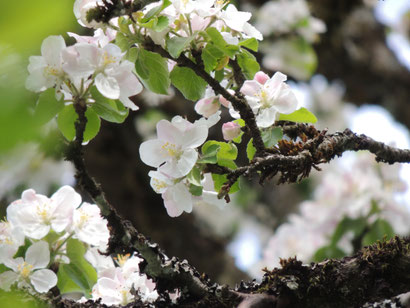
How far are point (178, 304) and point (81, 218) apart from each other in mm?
330

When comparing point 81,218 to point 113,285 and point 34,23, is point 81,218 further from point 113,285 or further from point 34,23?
point 34,23

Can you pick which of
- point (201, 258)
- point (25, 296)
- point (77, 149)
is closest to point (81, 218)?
point (25, 296)

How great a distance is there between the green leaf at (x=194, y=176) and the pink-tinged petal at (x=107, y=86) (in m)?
0.17

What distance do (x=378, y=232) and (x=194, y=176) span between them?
154cm

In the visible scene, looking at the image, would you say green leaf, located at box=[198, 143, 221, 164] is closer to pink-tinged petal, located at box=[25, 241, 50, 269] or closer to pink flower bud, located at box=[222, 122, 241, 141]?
pink flower bud, located at box=[222, 122, 241, 141]

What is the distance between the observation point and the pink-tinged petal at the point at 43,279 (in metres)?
1.14

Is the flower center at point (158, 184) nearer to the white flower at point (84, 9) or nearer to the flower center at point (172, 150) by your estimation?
the flower center at point (172, 150)

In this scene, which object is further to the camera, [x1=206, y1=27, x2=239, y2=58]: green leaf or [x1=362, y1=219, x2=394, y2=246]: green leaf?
[x1=362, y1=219, x2=394, y2=246]: green leaf

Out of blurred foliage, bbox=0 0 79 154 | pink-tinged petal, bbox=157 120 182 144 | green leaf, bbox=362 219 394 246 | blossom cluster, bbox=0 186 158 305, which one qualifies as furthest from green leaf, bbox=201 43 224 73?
green leaf, bbox=362 219 394 246

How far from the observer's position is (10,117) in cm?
32

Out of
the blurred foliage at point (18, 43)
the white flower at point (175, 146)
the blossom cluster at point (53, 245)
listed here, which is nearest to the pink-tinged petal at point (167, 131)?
the white flower at point (175, 146)

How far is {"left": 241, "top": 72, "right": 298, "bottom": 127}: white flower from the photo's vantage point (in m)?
1.06

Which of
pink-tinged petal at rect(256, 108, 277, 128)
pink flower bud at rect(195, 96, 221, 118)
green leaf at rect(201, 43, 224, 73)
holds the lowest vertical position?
pink-tinged petal at rect(256, 108, 277, 128)

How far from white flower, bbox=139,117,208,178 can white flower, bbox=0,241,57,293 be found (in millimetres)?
304
